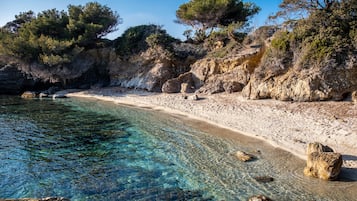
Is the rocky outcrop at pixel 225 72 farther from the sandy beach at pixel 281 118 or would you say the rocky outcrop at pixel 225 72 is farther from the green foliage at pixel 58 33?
the green foliage at pixel 58 33

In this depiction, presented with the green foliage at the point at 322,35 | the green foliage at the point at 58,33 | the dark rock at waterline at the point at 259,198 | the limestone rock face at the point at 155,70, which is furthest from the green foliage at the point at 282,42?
the green foliage at the point at 58,33

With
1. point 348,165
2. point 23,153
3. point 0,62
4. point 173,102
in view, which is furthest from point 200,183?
point 0,62

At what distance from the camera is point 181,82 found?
94.6ft

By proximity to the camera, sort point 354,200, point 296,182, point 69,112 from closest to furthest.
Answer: point 354,200 → point 296,182 → point 69,112

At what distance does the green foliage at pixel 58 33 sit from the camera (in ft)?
108

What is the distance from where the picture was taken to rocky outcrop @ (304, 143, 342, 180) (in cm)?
983

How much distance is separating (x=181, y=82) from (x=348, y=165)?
19579 mm

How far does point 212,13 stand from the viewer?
3444cm

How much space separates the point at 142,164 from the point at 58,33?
31241 mm

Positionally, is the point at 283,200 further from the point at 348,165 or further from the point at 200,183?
the point at 348,165

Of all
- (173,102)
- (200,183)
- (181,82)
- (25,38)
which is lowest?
(200,183)

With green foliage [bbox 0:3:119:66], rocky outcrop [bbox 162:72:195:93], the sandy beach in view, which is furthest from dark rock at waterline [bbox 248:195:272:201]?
green foliage [bbox 0:3:119:66]

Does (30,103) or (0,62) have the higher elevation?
(0,62)

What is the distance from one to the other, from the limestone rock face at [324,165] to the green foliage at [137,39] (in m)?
25.3
